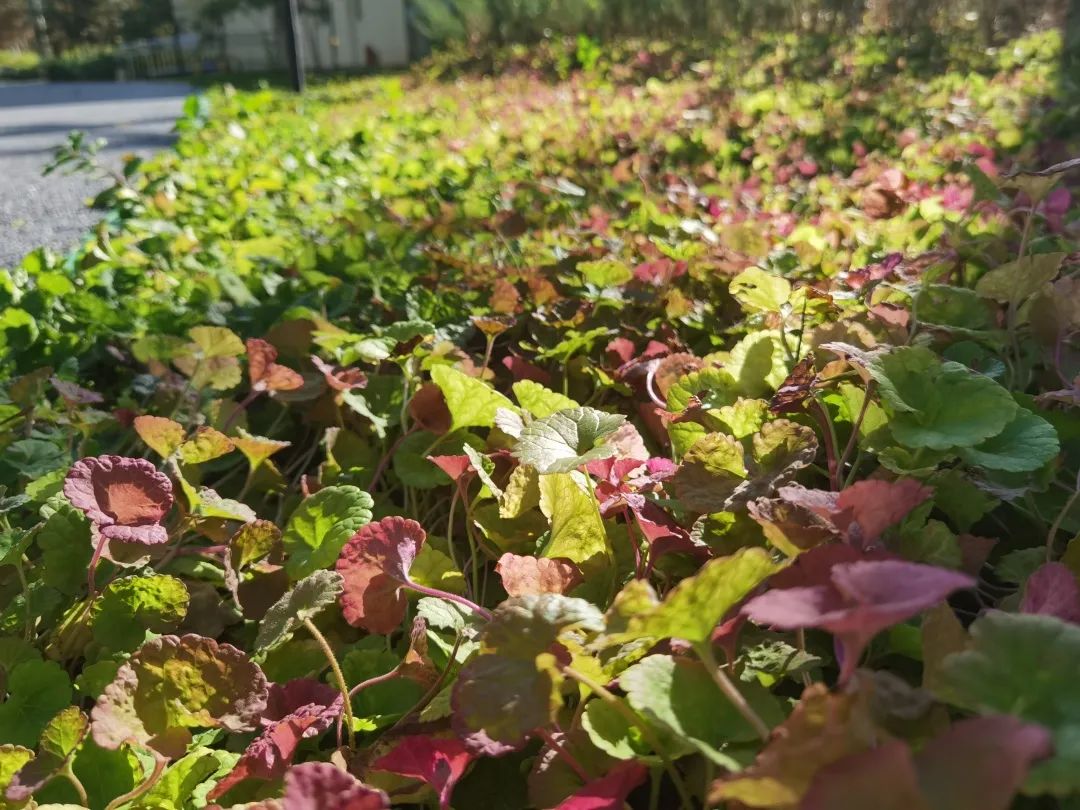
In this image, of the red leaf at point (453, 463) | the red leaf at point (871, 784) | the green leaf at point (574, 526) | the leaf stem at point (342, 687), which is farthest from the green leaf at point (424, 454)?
the red leaf at point (871, 784)

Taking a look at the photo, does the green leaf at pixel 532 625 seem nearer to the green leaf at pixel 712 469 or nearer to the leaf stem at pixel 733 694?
the leaf stem at pixel 733 694

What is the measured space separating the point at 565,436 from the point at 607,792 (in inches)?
13.7

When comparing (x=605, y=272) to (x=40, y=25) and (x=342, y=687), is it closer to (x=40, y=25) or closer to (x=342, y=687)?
(x=342, y=687)

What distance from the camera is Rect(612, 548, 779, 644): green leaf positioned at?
0.50 metres

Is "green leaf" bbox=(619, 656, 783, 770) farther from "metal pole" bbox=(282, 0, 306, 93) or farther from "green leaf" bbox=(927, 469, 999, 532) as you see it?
"metal pole" bbox=(282, 0, 306, 93)

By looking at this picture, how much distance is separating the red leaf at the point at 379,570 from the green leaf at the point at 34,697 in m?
0.26

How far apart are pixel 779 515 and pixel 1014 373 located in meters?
0.58

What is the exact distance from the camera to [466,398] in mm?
1060

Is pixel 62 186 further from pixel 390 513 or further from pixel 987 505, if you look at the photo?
pixel 987 505

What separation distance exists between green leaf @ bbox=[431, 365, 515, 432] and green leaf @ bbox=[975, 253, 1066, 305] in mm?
555

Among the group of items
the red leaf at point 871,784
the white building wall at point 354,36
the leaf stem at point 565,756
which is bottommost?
the leaf stem at point 565,756

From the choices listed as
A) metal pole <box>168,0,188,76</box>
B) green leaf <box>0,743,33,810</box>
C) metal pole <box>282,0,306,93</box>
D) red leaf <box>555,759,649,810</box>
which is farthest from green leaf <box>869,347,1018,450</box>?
metal pole <box>168,0,188,76</box>

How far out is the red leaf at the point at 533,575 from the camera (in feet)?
2.46

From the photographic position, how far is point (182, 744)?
684 mm
